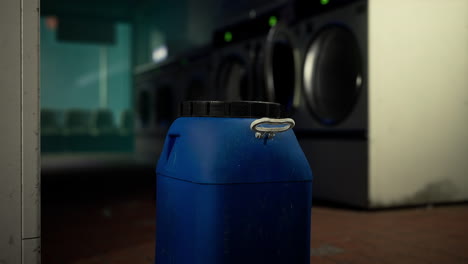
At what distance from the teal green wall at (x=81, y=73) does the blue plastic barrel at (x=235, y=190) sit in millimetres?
10402

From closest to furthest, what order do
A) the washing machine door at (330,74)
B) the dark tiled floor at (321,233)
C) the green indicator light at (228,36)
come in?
the dark tiled floor at (321,233), the washing machine door at (330,74), the green indicator light at (228,36)

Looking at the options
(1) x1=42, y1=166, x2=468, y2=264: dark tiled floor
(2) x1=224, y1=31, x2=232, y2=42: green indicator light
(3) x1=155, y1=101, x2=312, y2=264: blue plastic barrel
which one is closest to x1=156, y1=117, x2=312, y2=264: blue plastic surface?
(3) x1=155, y1=101, x2=312, y2=264: blue plastic barrel

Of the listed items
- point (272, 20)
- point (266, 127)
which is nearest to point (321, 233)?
point (266, 127)

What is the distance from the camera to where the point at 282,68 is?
13.6 feet

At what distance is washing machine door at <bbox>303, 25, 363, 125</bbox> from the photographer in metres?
3.69

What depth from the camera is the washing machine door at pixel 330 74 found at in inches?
145

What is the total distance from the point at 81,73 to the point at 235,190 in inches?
429

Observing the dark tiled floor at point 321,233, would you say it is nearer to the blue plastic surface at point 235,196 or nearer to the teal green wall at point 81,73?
the blue plastic surface at point 235,196

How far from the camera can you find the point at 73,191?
4652 millimetres

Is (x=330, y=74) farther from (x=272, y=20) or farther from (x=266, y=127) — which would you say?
(x=266, y=127)

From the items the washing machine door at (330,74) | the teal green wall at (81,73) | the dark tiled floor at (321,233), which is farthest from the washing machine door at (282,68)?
the teal green wall at (81,73)

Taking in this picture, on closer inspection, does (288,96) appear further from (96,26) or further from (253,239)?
(96,26)

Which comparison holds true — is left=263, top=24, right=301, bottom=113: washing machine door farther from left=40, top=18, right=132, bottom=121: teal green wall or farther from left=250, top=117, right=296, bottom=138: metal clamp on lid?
left=40, top=18, right=132, bottom=121: teal green wall

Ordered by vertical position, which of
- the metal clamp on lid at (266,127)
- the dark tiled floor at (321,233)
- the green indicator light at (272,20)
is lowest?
the dark tiled floor at (321,233)
